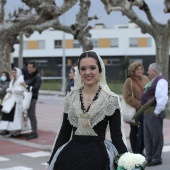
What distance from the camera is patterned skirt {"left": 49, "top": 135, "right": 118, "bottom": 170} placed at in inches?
155

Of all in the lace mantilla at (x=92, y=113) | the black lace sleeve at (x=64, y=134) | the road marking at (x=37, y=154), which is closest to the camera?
the lace mantilla at (x=92, y=113)

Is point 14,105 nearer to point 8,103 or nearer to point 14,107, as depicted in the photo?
point 14,107

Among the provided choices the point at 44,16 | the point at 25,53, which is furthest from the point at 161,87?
the point at 25,53

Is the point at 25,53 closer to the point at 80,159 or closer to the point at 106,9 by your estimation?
the point at 106,9

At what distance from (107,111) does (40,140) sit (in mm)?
7733

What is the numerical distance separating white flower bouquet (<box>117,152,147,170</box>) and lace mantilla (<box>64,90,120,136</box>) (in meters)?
0.35

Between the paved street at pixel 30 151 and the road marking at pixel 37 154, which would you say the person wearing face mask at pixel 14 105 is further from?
the road marking at pixel 37 154

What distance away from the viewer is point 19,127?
1193 centimetres

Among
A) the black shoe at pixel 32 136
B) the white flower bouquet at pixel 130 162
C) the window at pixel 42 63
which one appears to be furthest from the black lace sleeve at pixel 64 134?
the window at pixel 42 63

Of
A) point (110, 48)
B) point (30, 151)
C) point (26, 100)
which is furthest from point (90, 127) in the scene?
point (110, 48)

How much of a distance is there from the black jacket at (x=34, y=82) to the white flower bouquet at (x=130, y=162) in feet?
26.2

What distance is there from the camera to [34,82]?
38.9ft

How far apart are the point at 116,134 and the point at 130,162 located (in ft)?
1.08

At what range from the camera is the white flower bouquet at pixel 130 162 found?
149 inches
